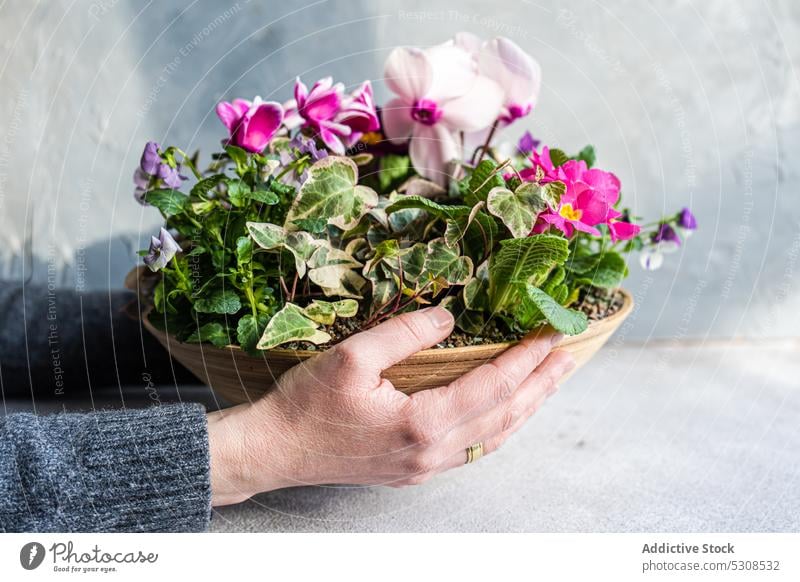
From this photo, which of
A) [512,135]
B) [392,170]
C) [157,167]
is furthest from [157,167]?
[512,135]

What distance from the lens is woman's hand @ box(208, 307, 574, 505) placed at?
58cm

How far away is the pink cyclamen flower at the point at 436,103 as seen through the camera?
2.36ft

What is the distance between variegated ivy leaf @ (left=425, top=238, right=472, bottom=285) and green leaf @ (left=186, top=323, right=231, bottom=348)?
0.56 ft

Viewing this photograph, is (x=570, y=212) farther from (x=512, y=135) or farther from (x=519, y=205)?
(x=512, y=135)

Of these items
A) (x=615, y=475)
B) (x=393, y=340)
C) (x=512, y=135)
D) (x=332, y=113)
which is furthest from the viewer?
(x=512, y=135)

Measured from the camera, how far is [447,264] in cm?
61

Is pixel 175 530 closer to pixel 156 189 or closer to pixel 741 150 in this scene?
pixel 156 189

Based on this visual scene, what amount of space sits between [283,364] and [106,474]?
16cm

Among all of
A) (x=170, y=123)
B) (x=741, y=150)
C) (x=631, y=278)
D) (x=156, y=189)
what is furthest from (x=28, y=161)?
(x=741, y=150)

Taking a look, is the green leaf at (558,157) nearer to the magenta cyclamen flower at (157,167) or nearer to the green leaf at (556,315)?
the green leaf at (556,315)

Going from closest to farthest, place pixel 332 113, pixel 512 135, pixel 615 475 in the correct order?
pixel 332 113, pixel 615 475, pixel 512 135

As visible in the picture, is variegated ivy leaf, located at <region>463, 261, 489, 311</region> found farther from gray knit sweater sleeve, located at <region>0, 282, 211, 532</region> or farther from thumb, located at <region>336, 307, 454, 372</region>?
gray knit sweater sleeve, located at <region>0, 282, 211, 532</region>

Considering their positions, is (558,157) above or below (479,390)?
above
